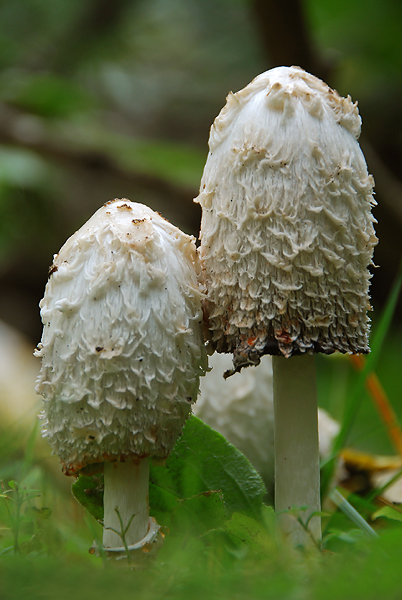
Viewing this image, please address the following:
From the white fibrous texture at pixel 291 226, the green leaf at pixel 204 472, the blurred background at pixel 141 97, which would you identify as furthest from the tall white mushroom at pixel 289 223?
the blurred background at pixel 141 97

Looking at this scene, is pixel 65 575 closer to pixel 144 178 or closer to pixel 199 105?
pixel 144 178

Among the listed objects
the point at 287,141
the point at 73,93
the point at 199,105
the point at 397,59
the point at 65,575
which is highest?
the point at 199,105

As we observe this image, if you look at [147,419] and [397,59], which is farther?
[397,59]

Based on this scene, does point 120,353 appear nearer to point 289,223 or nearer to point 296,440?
point 289,223

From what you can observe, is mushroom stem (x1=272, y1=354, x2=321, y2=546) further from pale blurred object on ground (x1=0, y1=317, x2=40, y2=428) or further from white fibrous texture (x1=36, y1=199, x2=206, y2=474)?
pale blurred object on ground (x1=0, y1=317, x2=40, y2=428)

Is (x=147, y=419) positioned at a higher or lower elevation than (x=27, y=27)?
lower

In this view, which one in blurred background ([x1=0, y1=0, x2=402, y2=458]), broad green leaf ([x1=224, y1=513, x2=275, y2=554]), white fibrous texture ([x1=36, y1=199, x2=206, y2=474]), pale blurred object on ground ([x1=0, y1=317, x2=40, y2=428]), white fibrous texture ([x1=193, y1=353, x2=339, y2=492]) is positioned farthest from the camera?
blurred background ([x1=0, y1=0, x2=402, y2=458])

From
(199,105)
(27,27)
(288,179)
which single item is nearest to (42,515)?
(288,179)

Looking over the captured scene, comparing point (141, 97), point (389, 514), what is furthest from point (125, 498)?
point (141, 97)

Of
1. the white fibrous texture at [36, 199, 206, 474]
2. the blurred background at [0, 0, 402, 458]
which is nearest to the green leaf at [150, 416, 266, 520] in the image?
the white fibrous texture at [36, 199, 206, 474]
